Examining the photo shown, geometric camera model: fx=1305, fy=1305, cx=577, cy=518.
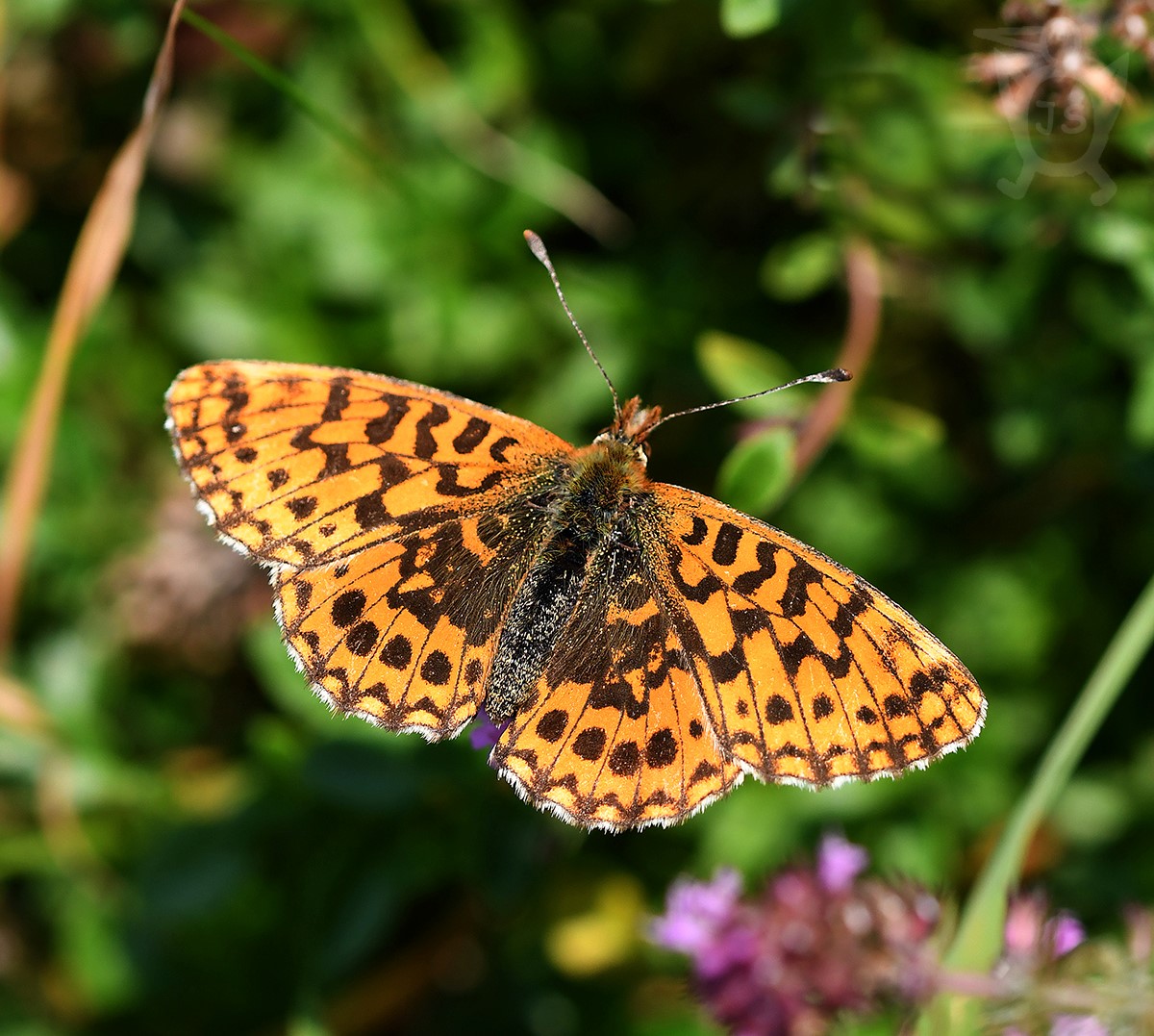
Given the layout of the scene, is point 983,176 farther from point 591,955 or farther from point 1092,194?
point 591,955

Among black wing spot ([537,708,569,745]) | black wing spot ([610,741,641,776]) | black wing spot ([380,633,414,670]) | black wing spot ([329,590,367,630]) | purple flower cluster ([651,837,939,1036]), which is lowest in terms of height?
purple flower cluster ([651,837,939,1036])

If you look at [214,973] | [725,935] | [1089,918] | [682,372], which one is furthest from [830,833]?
[214,973]

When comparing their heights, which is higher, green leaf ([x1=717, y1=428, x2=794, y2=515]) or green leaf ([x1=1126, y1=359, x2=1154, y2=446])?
green leaf ([x1=1126, y1=359, x2=1154, y2=446])

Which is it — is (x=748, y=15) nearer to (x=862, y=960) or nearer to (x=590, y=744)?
(x=590, y=744)

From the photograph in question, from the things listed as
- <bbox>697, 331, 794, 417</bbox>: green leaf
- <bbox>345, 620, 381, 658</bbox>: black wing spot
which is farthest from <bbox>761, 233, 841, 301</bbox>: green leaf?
<bbox>345, 620, 381, 658</bbox>: black wing spot

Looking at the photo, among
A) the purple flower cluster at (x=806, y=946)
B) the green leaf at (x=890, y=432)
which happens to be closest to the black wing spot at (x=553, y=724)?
the purple flower cluster at (x=806, y=946)

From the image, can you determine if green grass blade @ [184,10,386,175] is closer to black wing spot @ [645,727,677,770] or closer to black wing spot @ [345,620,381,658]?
black wing spot @ [345,620,381,658]

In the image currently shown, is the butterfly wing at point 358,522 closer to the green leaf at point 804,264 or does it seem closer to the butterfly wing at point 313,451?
the butterfly wing at point 313,451
